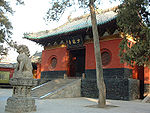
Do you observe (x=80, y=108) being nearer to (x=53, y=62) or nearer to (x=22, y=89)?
(x=22, y=89)

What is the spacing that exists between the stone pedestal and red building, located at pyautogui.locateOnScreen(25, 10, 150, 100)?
4.63m

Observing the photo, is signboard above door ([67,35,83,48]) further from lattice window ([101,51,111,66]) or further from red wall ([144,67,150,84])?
red wall ([144,67,150,84])

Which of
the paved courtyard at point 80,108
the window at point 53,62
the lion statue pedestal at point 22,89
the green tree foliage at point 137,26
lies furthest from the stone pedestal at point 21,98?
the window at point 53,62

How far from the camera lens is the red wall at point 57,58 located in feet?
49.2

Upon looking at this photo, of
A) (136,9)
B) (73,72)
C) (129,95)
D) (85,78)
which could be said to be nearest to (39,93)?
(85,78)

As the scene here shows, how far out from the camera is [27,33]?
16.0m

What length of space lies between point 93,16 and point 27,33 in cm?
958

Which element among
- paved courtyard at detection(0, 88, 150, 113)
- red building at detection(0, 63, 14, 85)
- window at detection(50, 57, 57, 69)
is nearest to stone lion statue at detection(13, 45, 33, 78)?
paved courtyard at detection(0, 88, 150, 113)

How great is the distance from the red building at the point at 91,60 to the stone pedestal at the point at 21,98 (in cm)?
463

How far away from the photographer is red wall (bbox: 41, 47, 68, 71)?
14992mm

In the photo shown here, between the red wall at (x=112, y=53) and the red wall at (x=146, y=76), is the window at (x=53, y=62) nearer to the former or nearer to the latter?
the red wall at (x=112, y=53)

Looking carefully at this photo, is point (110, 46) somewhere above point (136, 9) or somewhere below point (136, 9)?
below

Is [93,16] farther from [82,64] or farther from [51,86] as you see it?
[82,64]

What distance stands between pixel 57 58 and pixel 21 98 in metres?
9.90
